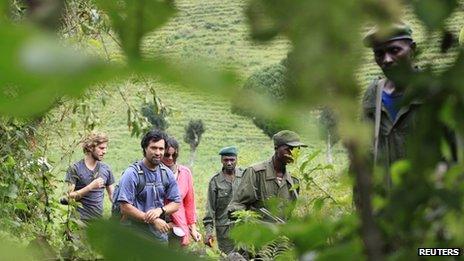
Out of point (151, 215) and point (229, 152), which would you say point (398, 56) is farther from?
point (229, 152)

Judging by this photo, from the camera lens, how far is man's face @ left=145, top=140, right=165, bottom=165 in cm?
483

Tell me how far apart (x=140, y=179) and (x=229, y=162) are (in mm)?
1771

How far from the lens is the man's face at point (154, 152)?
4.83m

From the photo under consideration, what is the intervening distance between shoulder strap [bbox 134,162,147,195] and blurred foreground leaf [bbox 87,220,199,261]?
14.2 ft

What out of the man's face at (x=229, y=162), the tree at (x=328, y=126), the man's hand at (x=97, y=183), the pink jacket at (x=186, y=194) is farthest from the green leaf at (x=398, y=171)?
the man's face at (x=229, y=162)

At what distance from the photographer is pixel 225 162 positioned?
6371 millimetres

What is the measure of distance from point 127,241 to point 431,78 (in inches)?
10.8

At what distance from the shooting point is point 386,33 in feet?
1.37

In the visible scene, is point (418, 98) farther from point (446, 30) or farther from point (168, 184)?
point (168, 184)

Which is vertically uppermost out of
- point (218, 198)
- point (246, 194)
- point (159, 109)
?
point (159, 109)

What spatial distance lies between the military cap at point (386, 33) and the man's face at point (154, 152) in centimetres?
441

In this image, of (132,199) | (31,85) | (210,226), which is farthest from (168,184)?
(31,85)

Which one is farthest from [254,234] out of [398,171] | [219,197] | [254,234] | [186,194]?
[219,197]

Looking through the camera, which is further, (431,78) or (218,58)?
(431,78)
